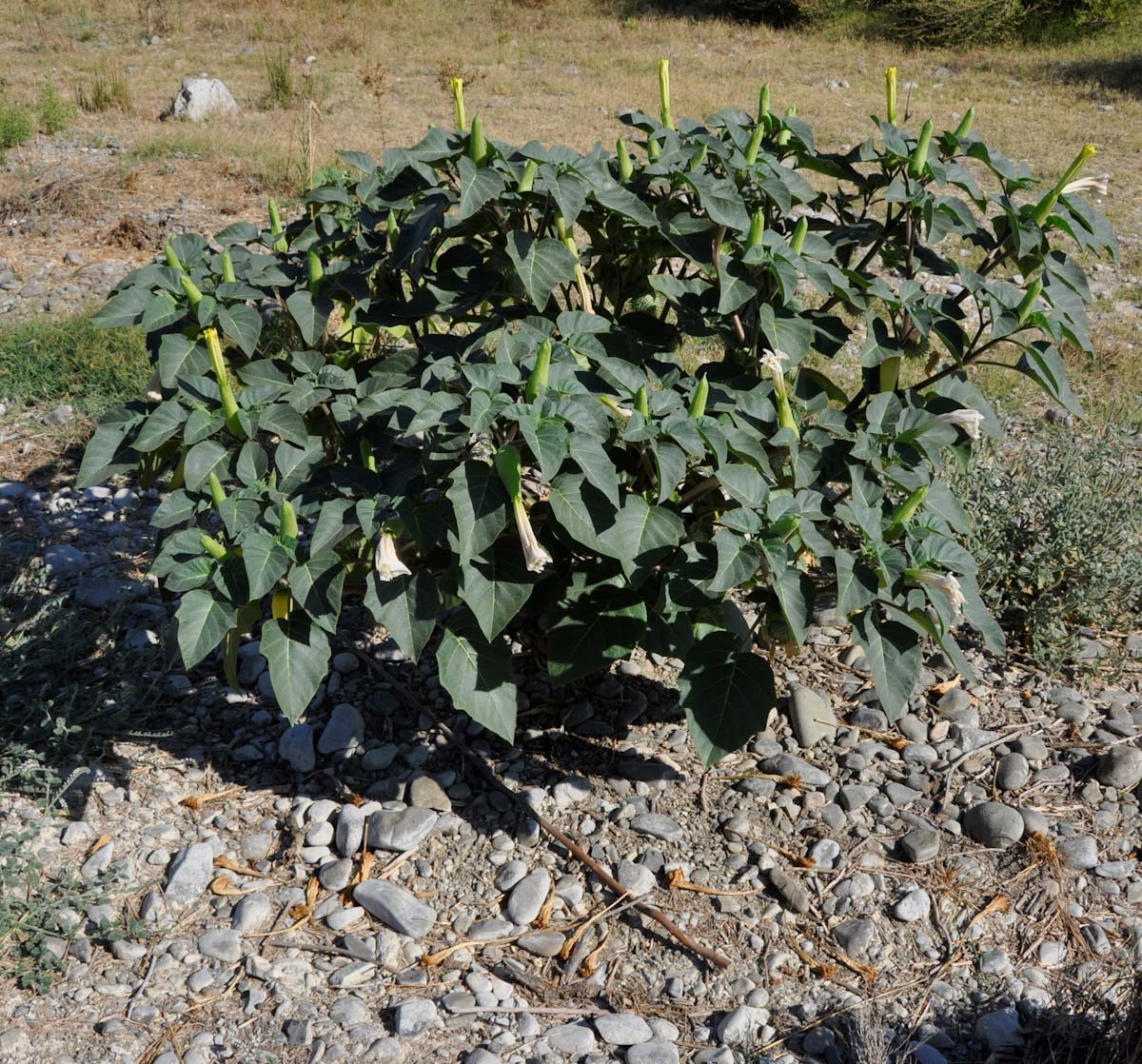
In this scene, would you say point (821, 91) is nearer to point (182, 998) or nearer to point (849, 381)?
point (849, 381)

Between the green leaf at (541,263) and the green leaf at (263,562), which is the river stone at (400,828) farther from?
the green leaf at (541,263)

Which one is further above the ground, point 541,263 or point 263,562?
point 541,263

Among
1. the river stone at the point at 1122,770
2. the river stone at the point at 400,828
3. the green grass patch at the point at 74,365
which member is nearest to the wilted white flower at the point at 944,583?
the river stone at the point at 1122,770

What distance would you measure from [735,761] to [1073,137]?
753 centimetres

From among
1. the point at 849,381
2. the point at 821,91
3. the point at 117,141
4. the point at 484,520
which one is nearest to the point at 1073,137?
the point at 821,91

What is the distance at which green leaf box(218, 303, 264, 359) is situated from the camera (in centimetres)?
204

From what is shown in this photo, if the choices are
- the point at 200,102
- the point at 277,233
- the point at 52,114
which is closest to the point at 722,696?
the point at 277,233

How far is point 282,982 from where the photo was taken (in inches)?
76.9

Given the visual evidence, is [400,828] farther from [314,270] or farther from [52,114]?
[52,114]

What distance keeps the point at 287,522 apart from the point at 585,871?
916mm

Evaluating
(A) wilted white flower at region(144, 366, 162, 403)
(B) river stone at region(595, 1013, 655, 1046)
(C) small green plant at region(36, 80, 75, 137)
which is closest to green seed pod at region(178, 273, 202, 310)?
(A) wilted white flower at region(144, 366, 162, 403)

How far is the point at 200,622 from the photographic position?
1777 mm

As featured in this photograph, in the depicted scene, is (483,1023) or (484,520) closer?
(484,520)

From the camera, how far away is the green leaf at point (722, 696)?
6.40 ft
